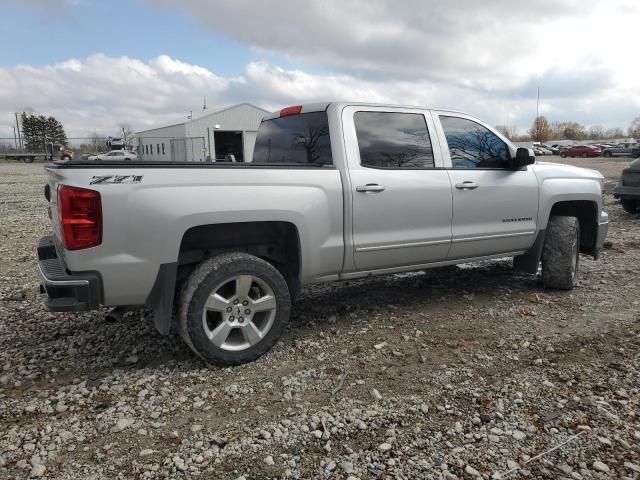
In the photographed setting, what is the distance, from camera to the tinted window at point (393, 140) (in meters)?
4.24

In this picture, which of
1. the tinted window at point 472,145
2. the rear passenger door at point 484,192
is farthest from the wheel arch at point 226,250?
the tinted window at point 472,145

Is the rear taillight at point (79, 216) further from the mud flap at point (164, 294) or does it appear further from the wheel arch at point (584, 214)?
the wheel arch at point (584, 214)

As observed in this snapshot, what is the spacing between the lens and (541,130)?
10750 cm

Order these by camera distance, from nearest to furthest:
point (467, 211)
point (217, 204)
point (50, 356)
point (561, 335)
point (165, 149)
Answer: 1. point (217, 204)
2. point (50, 356)
3. point (561, 335)
4. point (467, 211)
5. point (165, 149)

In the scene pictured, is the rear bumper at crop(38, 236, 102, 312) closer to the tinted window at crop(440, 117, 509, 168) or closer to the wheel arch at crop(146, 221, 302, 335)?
the wheel arch at crop(146, 221, 302, 335)

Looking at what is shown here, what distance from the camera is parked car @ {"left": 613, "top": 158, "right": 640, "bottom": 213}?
413 inches

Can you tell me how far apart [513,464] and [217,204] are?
2341mm

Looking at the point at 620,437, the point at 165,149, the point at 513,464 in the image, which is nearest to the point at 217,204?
the point at 513,464

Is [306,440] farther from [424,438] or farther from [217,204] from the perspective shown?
[217,204]

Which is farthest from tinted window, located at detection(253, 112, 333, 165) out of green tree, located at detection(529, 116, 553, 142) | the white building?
green tree, located at detection(529, 116, 553, 142)

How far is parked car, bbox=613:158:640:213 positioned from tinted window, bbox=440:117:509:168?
7.09 metres

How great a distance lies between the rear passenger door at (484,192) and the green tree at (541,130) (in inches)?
4390

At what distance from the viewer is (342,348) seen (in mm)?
4062

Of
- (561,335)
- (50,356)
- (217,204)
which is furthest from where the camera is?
(561,335)
